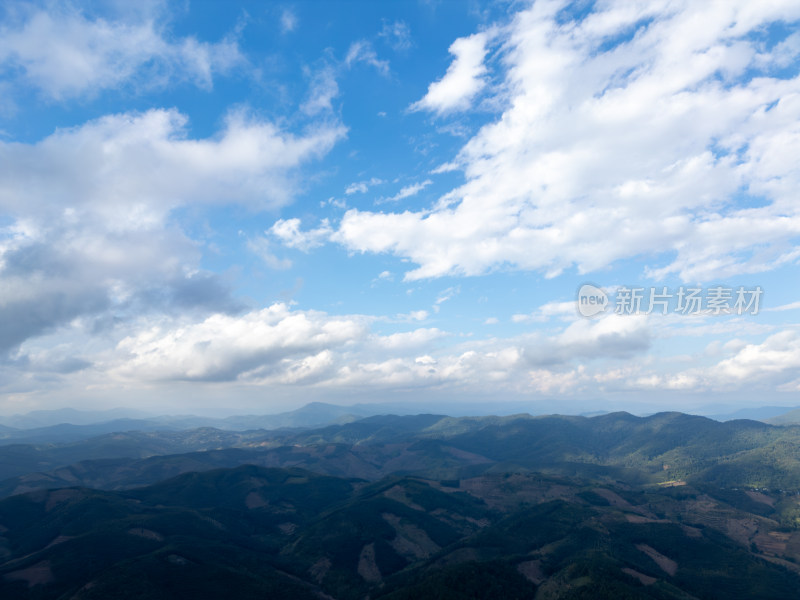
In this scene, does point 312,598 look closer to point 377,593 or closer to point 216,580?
point 377,593

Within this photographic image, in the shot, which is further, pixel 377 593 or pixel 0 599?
pixel 377 593

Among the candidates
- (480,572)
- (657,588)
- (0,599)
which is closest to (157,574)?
(0,599)

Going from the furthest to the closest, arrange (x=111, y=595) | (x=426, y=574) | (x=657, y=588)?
(x=426, y=574)
(x=657, y=588)
(x=111, y=595)

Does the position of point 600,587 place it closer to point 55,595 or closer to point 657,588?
point 657,588

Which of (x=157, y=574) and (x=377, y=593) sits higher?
(x=157, y=574)

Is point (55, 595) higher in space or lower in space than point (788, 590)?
higher

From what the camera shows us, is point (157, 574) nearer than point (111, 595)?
No

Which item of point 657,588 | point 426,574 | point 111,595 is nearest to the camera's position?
point 111,595

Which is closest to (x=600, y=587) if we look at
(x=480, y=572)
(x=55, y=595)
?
(x=480, y=572)
